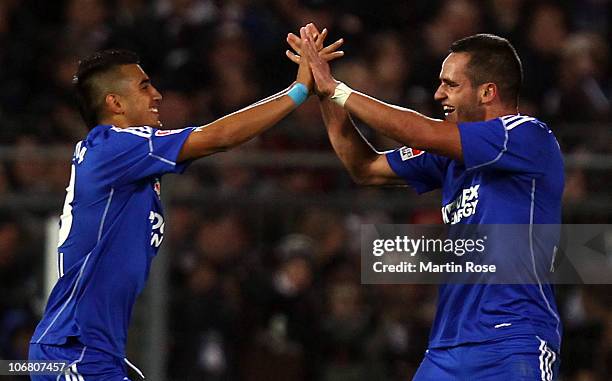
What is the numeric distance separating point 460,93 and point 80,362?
2051mm

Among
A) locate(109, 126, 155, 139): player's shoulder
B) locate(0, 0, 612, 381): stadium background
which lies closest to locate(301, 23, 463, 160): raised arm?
locate(109, 126, 155, 139): player's shoulder

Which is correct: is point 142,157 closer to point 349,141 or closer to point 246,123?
point 246,123

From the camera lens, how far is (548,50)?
1112cm

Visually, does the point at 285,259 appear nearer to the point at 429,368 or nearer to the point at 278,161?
the point at 278,161

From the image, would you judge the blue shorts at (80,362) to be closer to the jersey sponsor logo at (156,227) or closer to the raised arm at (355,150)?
the jersey sponsor logo at (156,227)

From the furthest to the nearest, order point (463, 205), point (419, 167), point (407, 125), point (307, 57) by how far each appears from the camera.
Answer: point (419, 167)
point (307, 57)
point (463, 205)
point (407, 125)

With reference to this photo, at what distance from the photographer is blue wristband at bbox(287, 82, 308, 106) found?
600 cm

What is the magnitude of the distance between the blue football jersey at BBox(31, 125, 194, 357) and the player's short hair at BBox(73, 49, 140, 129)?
0.87ft

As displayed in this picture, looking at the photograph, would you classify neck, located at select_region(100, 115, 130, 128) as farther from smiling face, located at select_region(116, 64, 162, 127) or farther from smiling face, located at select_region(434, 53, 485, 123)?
smiling face, located at select_region(434, 53, 485, 123)

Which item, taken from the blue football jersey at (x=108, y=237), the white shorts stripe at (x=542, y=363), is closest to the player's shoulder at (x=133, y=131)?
the blue football jersey at (x=108, y=237)

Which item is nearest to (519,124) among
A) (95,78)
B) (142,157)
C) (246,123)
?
(246,123)

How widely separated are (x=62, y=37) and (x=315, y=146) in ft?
7.66

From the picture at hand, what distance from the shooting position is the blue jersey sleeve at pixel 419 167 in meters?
6.39

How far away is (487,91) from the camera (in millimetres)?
6094
